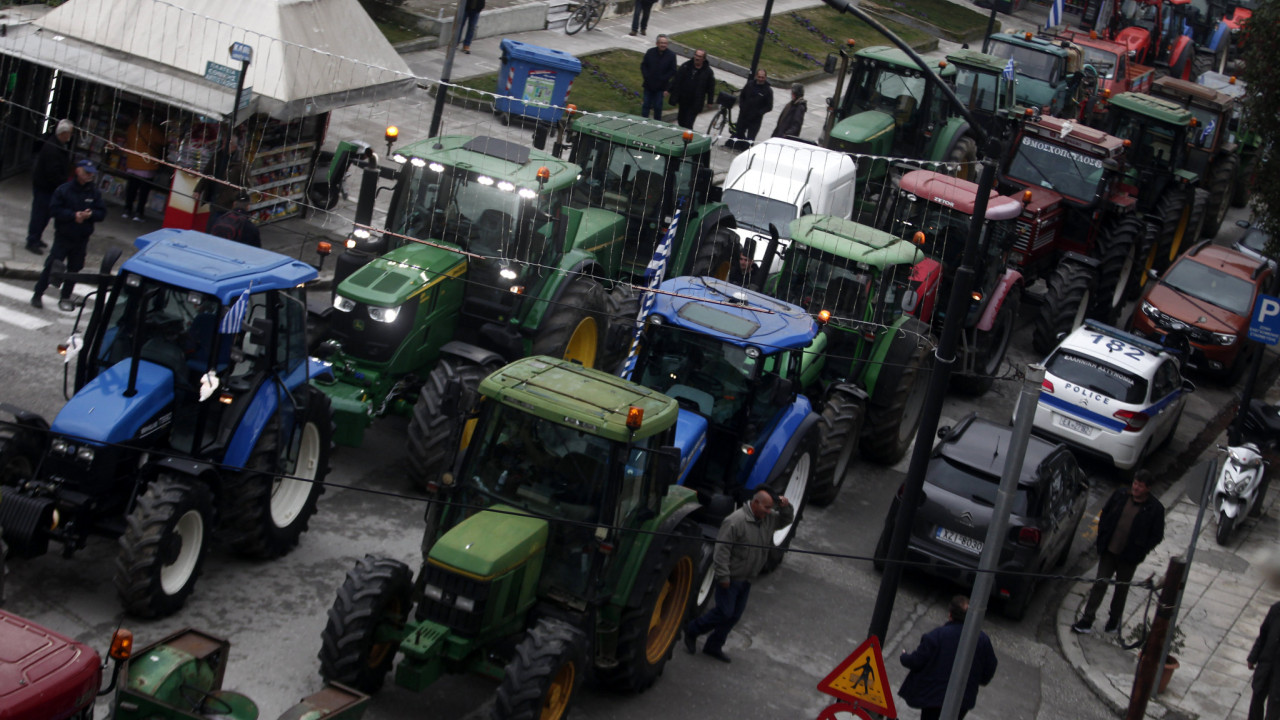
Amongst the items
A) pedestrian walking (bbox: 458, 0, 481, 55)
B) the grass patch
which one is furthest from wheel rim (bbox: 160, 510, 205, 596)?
the grass patch

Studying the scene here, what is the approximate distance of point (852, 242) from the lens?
49.9 ft

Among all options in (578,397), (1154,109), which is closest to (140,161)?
(578,397)

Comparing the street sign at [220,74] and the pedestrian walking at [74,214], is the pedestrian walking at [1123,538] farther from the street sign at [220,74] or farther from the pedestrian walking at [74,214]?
the street sign at [220,74]

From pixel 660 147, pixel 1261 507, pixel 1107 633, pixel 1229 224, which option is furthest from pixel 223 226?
pixel 1229 224

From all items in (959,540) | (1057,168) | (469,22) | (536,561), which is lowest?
(959,540)

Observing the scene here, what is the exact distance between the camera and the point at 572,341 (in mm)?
14203

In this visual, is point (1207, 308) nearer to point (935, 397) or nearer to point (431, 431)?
point (935, 397)

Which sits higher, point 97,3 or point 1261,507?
point 97,3

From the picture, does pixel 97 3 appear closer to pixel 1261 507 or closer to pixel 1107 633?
pixel 1107 633

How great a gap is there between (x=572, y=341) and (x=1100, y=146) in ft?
31.6

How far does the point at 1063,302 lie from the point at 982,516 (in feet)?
24.1

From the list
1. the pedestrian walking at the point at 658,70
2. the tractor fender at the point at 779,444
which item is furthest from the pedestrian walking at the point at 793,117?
the tractor fender at the point at 779,444

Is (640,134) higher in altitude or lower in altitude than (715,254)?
higher

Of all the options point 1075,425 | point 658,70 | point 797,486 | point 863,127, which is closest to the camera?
point 797,486
